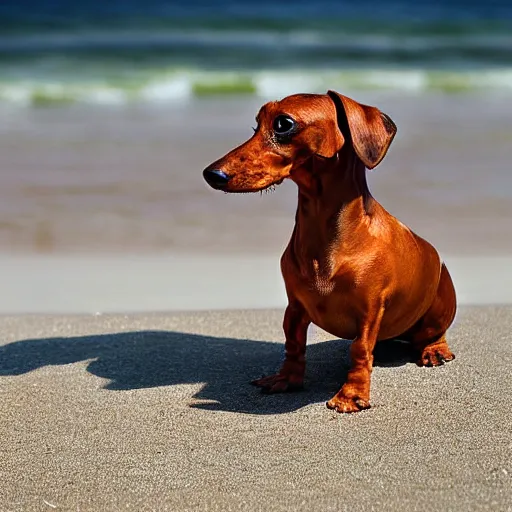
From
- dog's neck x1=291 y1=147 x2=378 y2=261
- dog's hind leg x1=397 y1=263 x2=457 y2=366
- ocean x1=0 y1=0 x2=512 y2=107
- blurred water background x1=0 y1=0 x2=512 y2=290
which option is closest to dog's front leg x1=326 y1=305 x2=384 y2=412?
dog's neck x1=291 y1=147 x2=378 y2=261

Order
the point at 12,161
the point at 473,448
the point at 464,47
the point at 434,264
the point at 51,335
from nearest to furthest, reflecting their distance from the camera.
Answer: the point at 473,448, the point at 434,264, the point at 51,335, the point at 12,161, the point at 464,47

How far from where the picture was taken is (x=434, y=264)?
12.2 feet

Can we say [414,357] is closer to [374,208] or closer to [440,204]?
[374,208]

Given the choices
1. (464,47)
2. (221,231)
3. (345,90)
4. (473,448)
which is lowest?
(473,448)

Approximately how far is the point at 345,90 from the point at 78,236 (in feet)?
26.3

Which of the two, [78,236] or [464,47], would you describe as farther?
[464,47]

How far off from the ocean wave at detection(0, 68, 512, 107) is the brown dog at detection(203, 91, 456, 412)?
356 inches

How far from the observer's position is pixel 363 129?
3154mm

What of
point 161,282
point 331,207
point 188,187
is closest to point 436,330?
point 331,207

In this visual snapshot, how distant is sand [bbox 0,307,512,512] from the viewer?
2.82m

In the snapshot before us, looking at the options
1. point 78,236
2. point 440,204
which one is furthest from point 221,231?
point 440,204

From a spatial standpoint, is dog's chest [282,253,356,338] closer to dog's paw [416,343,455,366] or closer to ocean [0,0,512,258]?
dog's paw [416,343,455,366]

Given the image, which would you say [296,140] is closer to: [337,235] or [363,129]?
[363,129]

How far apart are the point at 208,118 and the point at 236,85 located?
3646 millimetres
